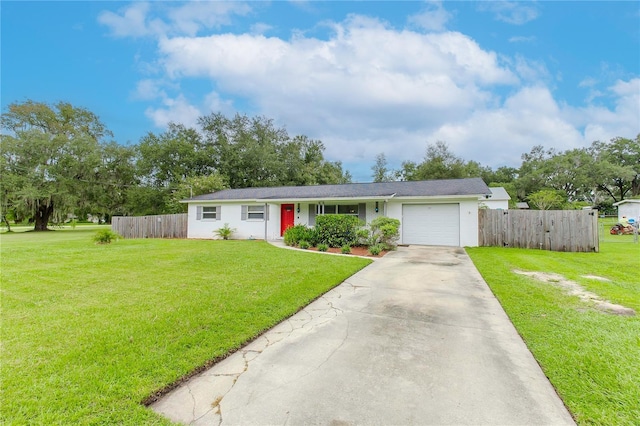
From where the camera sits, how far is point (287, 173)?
30688mm

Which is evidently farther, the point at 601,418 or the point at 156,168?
the point at 156,168

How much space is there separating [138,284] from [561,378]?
652 cm

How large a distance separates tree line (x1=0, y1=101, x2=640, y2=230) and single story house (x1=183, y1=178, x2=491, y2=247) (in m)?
5.94

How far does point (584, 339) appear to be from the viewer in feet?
10.3

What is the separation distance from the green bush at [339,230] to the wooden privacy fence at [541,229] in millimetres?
5523

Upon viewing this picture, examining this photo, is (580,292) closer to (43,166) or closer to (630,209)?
(630,209)

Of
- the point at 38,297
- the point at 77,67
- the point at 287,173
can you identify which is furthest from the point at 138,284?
the point at 287,173

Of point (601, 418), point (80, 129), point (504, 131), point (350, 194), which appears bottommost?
point (601, 418)

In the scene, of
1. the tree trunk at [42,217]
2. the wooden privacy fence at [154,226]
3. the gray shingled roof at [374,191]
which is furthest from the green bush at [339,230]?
the tree trunk at [42,217]

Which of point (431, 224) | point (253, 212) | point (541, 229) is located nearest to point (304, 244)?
point (253, 212)

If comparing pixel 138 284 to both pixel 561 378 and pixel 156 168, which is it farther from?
pixel 156 168

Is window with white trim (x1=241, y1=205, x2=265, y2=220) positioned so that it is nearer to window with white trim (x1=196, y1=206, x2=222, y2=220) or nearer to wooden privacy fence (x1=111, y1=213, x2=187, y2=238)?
window with white trim (x1=196, y1=206, x2=222, y2=220)

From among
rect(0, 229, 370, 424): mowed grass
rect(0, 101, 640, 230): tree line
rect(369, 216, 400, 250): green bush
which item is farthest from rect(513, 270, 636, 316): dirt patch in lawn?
rect(0, 101, 640, 230): tree line

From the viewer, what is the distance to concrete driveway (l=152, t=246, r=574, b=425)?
2045 millimetres
